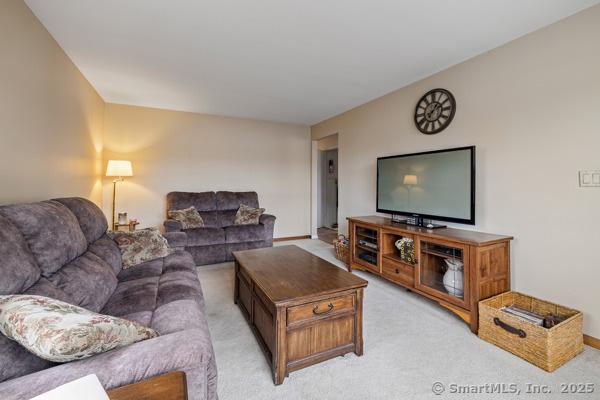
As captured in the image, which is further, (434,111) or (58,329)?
(434,111)

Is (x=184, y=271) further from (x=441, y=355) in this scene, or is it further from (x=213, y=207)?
(x=213, y=207)

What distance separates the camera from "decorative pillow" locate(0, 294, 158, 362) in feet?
2.48

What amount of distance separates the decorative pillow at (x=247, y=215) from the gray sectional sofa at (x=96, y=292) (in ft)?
6.24

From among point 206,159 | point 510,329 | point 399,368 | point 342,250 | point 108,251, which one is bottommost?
point 399,368

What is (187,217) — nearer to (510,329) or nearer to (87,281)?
(87,281)

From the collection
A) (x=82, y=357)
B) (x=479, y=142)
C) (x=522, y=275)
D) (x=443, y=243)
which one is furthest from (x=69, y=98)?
(x=522, y=275)

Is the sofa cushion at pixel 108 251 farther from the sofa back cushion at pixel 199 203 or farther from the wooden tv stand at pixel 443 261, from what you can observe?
the wooden tv stand at pixel 443 261

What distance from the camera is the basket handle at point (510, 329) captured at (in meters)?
1.73

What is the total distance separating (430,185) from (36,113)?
11.7 ft

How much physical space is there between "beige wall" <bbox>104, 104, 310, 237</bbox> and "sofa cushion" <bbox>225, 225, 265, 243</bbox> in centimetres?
116

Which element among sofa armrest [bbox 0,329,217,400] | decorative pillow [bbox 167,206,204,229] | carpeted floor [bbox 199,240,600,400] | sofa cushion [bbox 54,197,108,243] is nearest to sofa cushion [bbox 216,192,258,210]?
decorative pillow [bbox 167,206,204,229]

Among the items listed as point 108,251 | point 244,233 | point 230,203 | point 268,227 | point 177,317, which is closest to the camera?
point 177,317

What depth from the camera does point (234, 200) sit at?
4547 millimetres

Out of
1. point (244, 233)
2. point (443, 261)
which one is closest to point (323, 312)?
point (443, 261)
